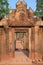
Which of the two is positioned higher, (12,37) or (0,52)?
(12,37)

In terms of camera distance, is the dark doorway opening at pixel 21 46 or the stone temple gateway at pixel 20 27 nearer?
the stone temple gateway at pixel 20 27

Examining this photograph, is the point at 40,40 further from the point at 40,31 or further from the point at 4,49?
the point at 4,49

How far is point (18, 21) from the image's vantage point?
15.5m

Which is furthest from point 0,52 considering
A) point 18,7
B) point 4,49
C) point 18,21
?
point 18,7

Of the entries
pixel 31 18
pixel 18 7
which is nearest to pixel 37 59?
pixel 31 18

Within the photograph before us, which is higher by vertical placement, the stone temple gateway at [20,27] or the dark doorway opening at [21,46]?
the stone temple gateway at [20,27]

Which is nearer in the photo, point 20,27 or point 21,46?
point 20,27

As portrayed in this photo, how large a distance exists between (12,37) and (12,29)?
661 millimetres

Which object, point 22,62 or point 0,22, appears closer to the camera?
point 22,62

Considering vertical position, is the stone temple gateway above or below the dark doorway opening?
above

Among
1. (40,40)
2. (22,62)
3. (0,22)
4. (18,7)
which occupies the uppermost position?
(18,7)

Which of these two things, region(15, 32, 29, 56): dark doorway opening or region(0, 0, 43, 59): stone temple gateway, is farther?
region(15, 32, 29, 56): dark doorway opening

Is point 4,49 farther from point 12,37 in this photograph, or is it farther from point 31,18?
point 31,18

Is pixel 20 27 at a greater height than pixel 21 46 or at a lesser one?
greater
